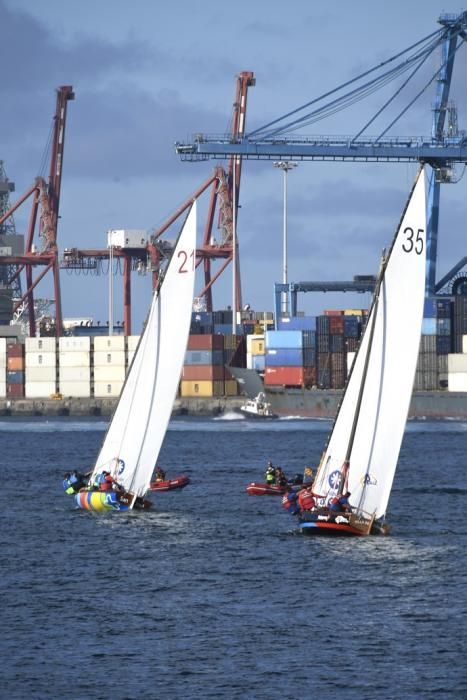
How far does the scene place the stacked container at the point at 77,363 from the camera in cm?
17262

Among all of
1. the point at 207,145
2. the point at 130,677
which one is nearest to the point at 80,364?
the point at 207,145

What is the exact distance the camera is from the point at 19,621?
129 feet

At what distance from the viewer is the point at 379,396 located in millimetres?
48531

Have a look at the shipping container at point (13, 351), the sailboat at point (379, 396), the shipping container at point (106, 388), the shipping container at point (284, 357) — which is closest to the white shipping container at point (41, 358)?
the shipping container at point (13, 351)

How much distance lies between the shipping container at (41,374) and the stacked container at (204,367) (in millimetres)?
17785

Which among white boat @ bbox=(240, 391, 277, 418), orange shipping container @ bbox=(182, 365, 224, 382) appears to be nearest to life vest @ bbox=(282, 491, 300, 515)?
white boat @ bbox=(240, 391, 277, 418)

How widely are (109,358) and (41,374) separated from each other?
924cm

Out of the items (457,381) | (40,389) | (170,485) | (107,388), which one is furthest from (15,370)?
(170,485)

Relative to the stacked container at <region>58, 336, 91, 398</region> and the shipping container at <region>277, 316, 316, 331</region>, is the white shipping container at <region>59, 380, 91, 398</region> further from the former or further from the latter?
the shipping container at <region>277, 316, 316, 331</region>

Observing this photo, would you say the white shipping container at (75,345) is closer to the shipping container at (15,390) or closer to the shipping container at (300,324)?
the shipping container at (15,390)

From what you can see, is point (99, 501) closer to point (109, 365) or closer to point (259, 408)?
point (259, 408)

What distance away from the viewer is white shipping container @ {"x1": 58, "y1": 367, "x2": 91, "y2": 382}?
17275 centimetres

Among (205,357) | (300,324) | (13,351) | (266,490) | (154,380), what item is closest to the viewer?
(154,380)

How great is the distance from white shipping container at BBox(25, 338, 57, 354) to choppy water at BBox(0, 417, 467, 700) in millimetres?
103478
